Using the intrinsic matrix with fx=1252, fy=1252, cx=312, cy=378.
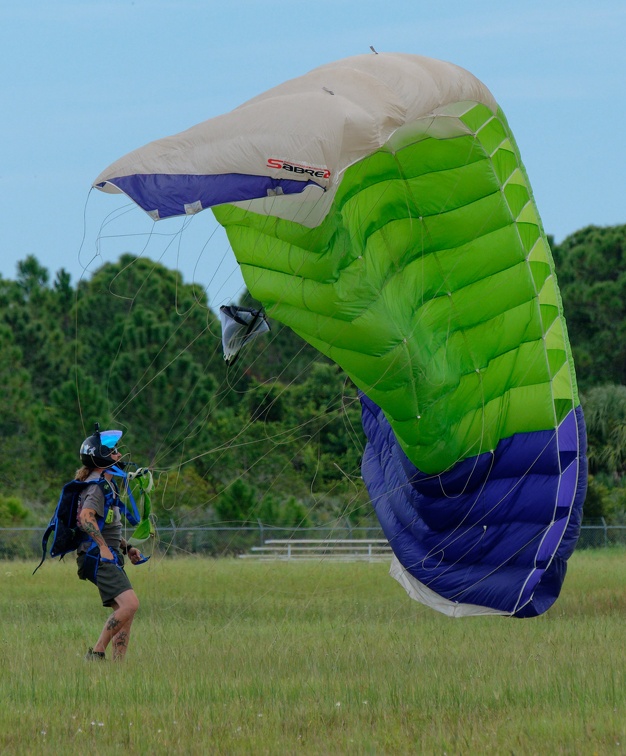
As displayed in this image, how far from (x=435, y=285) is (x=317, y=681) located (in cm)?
302

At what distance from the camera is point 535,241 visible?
8.95 meters

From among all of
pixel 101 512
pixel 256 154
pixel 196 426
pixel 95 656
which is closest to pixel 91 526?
pixel 101 512

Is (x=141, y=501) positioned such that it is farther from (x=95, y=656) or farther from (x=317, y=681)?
(x=317, y=681)

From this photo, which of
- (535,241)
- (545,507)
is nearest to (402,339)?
(535,241)

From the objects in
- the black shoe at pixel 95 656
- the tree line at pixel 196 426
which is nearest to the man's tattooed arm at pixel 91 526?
the black shoe at pixel 95 656

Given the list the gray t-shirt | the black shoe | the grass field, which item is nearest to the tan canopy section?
the gray t-shirt

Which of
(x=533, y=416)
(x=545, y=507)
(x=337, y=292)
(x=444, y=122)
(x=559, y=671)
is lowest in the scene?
(x=559, y=671)

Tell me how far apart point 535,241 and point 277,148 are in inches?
126

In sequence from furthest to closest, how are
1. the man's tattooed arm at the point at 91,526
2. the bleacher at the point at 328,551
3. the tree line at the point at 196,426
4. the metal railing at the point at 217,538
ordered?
1. the tree line at the point at 196,426
2. the metal railing at the point at 217,538
3. the bleacher at the point at 328,551
4. the man's tattooed arm at the point at 91,526

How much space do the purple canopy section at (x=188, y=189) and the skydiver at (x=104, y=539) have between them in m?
2.10

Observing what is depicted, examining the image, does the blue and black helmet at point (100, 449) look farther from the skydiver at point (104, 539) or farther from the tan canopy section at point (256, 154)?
the tan canopy section at point (256, 154)

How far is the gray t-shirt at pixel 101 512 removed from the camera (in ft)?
25.9

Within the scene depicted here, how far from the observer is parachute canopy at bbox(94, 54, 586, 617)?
21.1 feet

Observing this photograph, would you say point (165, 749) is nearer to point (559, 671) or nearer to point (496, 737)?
point (496, 737)
